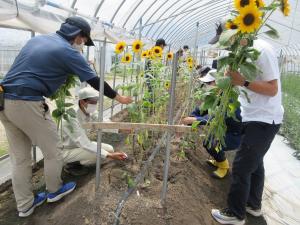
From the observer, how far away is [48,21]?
3.37 m

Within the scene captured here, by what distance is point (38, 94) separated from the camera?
2477mm

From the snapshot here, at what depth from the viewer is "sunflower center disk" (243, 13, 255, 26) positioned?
172 centimetres

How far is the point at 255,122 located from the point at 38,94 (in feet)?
5.79

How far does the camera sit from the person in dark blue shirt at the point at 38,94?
2418 mm

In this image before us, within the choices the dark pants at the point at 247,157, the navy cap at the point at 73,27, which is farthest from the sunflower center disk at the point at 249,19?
the navy cap at the point at 73,27

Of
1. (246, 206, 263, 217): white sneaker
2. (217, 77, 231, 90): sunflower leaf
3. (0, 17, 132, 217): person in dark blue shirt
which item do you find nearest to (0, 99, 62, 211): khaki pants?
(0, 17, 132, 217): person in dark blue shirt

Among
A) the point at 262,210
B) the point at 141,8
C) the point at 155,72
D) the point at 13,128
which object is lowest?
the point at 262,210

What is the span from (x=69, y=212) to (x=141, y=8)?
767 cm

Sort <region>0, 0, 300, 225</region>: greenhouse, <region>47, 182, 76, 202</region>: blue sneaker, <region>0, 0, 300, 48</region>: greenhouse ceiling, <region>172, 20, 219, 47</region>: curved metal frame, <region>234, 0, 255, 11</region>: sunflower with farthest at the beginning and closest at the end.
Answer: <region>172, 20, 219, 47</region>: curved metal frame
<region>0, 0, 300, 48</region>: greenhouse ceiling
<region>47, 182, 76, 202</region>: blue sneaker
<region>0, 0, 300, 225</region>: greenhouse
<region>234, 0, 255, 11</region>: sunflower

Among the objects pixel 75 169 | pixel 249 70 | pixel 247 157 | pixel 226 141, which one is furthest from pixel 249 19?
pixel 75 169

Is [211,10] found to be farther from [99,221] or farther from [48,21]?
[99,221]

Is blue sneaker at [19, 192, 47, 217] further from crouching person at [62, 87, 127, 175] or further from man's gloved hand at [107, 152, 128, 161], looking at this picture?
man's gloved hand at [107, 152, 128, 161]

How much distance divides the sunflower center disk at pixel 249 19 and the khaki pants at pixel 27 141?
1.69 meters

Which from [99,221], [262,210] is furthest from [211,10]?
[99,221]
